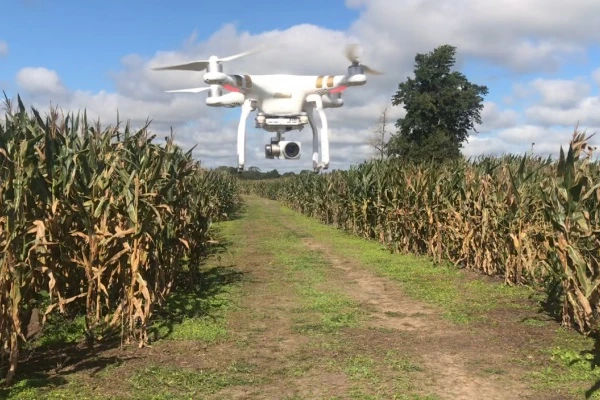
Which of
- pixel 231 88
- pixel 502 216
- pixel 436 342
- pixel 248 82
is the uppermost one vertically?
pixel 248 82

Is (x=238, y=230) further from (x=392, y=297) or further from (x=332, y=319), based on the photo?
(x=332, y=319)

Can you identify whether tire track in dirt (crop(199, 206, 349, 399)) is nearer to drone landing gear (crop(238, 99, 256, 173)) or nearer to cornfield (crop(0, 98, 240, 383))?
cornfield (crop(0, 98, 240, 383))

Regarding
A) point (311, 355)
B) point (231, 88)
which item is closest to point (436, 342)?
point (311, 355)

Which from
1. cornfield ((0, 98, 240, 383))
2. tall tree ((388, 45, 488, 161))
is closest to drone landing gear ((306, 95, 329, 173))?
cornfield ((0, 98, 240, 383))

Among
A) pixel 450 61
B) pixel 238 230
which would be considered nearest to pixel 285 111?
pixel 238 230

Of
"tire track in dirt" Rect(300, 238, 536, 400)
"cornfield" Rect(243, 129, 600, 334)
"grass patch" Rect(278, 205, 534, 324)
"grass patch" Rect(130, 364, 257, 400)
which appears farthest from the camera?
"grass patch" Rect(278, 205, 534, 324)

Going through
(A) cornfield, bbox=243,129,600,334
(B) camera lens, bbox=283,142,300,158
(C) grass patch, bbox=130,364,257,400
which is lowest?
(C) grass patch, bbox=130,364,257,400

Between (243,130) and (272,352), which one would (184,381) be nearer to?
(272,352)

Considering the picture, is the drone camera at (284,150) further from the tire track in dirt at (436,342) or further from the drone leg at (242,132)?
the tire track in dirt at (436,342)
